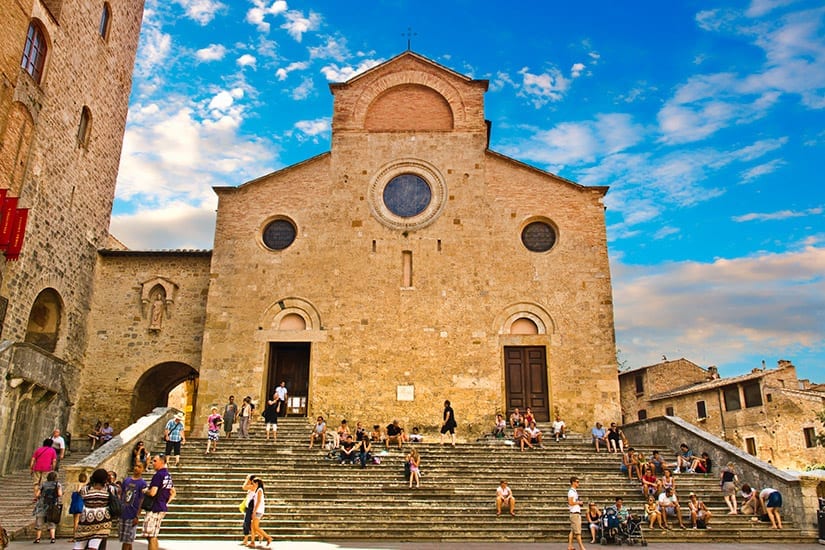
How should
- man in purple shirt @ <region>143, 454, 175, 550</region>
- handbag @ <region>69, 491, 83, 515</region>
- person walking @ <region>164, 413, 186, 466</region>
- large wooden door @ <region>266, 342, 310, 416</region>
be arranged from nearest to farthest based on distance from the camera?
handbag @ <region>69, 491, 83, 515</region>
man in purple shirt @ <region>143, 454, 175, 550</region>
person walking @ <region>164, 413, 186, 466</region>
large wooden door @ <region>266, 342, 310, 416</region>

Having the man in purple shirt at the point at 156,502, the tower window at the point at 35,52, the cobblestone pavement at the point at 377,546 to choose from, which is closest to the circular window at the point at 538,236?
the cobblestone pavement at the point at 377,546

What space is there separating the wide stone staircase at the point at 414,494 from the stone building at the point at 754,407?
15.3 meters

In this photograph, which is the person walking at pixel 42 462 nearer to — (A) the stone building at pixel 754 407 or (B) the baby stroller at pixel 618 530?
(B) the baby stroller at pixel 618 530

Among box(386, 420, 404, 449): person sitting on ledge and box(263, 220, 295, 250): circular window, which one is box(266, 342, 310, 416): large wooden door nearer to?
box(263, 220, 295, 250): circular window

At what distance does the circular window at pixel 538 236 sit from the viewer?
22.8 metres

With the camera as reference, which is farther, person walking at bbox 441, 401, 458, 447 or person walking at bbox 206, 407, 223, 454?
person walking at bbox 441, 401, 458, 447

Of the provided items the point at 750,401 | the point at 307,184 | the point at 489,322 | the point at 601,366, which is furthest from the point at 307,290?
the point at 750,401

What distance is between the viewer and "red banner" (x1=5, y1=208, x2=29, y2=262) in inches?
722

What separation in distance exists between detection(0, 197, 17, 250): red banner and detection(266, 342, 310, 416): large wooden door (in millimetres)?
8208

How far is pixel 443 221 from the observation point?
23016mm

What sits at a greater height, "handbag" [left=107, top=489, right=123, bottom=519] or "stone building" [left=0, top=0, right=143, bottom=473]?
"stone building" [left=0, top=0, right=143, bottom=473]

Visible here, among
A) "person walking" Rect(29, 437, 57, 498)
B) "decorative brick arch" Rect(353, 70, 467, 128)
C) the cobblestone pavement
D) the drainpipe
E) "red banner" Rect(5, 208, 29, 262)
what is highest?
"decorative brick arch" Rect(353, 70, 467, 128)

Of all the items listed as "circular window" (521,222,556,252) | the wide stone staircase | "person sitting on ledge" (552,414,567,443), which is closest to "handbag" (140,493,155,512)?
the wide stone staircase

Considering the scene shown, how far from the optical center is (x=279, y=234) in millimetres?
23391
